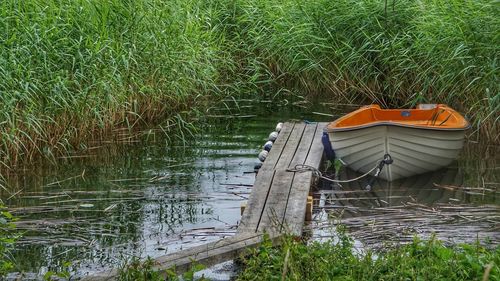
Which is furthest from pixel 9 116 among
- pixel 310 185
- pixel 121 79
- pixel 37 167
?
pixel 310 185

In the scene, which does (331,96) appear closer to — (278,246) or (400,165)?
(400,165)

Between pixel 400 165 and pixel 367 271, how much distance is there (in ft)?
15.0

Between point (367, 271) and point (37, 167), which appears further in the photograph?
point (37, 167)

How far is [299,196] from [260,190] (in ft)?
1.34

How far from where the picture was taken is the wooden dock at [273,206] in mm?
7013

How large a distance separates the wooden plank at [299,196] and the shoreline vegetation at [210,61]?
2.20m

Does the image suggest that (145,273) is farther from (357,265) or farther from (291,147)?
(291,147)

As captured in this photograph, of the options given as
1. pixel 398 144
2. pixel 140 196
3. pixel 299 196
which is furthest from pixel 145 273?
pixel 398 144

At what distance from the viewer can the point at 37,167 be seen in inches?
425

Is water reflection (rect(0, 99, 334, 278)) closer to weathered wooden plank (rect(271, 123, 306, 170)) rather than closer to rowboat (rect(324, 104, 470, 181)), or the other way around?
weathered wooden plank (rect(271, 123, 306, 170))

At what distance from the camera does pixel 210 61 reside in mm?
15164

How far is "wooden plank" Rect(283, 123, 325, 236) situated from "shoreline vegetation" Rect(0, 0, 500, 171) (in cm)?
220

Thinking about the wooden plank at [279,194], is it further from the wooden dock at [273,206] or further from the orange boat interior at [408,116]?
the orange boat interior at [408,116]

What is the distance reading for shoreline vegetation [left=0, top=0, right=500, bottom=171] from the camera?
1101 cm
